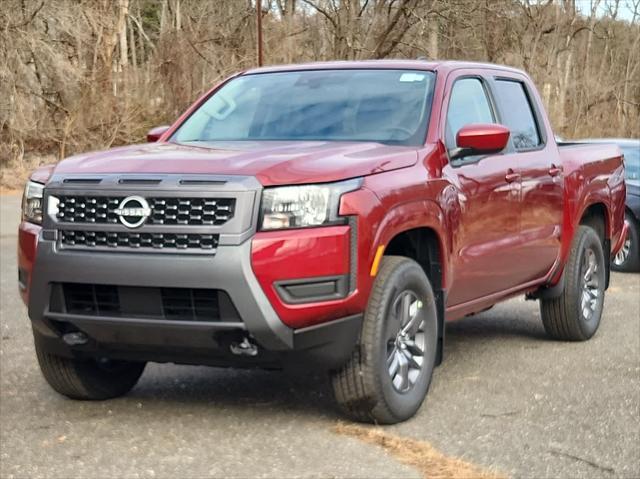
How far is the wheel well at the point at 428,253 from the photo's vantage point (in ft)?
19.1

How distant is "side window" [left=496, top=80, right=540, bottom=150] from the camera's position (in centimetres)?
727

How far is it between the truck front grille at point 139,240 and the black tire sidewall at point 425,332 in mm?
929

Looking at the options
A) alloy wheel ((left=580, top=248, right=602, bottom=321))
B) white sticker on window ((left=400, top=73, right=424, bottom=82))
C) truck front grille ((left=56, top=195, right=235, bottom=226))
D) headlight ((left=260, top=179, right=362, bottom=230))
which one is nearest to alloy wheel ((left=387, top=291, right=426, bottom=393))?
headlight ((left=260, top=179, right=362, bottom=230))

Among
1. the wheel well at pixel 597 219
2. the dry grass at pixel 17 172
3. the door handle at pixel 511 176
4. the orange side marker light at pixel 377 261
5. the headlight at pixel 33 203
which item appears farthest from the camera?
the dry grass at pixel 17 172

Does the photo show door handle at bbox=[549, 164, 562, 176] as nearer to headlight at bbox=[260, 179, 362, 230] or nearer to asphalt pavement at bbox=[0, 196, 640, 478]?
asphalt pavement at bbox=[0, 196, 640, 478]

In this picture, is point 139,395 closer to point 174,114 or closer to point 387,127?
point 387,127

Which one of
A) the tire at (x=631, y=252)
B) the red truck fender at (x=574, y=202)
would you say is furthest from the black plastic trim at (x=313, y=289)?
the tire at (x=631, y=252)

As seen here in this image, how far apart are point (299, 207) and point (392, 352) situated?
1015mm

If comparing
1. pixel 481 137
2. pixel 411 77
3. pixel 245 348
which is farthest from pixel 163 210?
pixel 411 77

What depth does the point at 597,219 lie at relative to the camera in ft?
28.2

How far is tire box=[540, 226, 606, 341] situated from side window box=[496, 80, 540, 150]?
0.91 m

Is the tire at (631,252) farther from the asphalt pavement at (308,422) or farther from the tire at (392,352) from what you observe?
the tire at (392,352)

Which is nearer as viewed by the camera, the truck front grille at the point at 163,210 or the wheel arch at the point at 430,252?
the truck front grille at the point at 163,210

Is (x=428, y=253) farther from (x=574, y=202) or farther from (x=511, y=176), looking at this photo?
(x=574, y=202)
